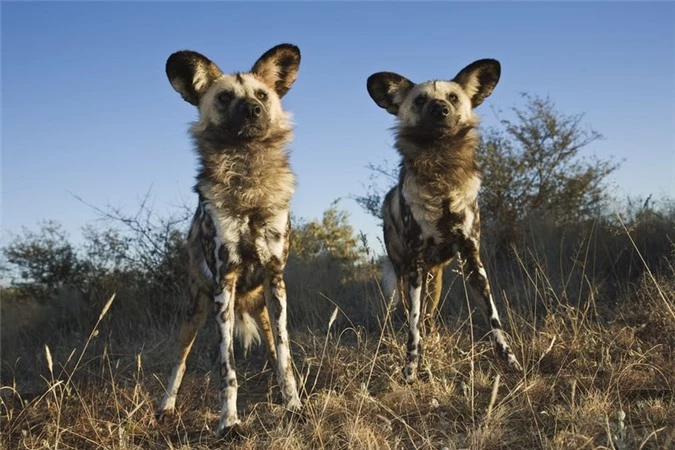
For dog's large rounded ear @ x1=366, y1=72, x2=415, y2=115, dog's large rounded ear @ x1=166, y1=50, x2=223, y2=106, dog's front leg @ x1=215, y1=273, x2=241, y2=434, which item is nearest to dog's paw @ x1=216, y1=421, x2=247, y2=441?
dog's front leg @ x1=215, y1=273, x2=241, y2=434

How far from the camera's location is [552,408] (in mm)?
2889

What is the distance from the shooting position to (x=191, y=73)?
3961 millimetres

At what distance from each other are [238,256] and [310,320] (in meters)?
2.90

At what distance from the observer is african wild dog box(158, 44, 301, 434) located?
347cm

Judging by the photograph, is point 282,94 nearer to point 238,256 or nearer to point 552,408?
point 238,256

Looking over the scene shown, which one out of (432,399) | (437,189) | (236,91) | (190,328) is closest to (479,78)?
(437,189)

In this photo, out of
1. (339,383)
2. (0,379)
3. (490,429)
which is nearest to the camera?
(490,429)

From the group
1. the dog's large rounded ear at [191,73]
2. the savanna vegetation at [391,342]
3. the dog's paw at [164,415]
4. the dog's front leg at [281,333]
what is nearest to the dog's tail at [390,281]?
the savanna vegetation at [391,342]

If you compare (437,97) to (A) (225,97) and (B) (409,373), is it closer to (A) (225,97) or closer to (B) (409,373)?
(A) (225,97)

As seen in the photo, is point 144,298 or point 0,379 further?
point 144,298

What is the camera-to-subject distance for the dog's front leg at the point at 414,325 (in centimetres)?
399

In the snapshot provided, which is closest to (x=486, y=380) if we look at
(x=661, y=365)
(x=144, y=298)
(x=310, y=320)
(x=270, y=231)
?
(x=661, y=365)

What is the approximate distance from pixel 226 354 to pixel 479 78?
9.51 feet

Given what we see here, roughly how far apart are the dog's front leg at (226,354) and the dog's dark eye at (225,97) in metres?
1.09
